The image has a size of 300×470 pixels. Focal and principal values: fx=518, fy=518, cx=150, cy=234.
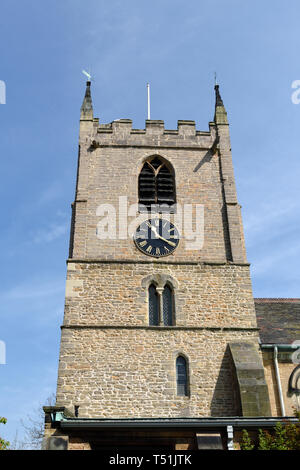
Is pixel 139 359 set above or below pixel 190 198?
below

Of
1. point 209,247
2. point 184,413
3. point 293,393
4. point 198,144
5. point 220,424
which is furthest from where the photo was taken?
point 198,144

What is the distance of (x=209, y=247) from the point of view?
1777cm

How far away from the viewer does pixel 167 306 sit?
16.5 m

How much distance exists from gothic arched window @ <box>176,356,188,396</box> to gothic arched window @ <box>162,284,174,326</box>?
4.27 ft

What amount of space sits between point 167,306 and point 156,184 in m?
5.02

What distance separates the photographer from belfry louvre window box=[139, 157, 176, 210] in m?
18.8

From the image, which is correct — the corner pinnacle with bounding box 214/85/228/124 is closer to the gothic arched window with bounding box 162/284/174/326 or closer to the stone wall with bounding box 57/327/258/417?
the gothic arched window with bounding box 162/284/174/326

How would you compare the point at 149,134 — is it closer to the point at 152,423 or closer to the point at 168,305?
the point at 168,305

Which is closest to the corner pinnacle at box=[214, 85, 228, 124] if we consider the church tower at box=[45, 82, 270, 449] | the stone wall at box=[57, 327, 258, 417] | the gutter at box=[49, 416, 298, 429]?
the church tower at box=[45, 82, 270, 449]

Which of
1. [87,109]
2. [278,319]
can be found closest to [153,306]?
[278,319]

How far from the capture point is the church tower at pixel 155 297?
45.3 feet
